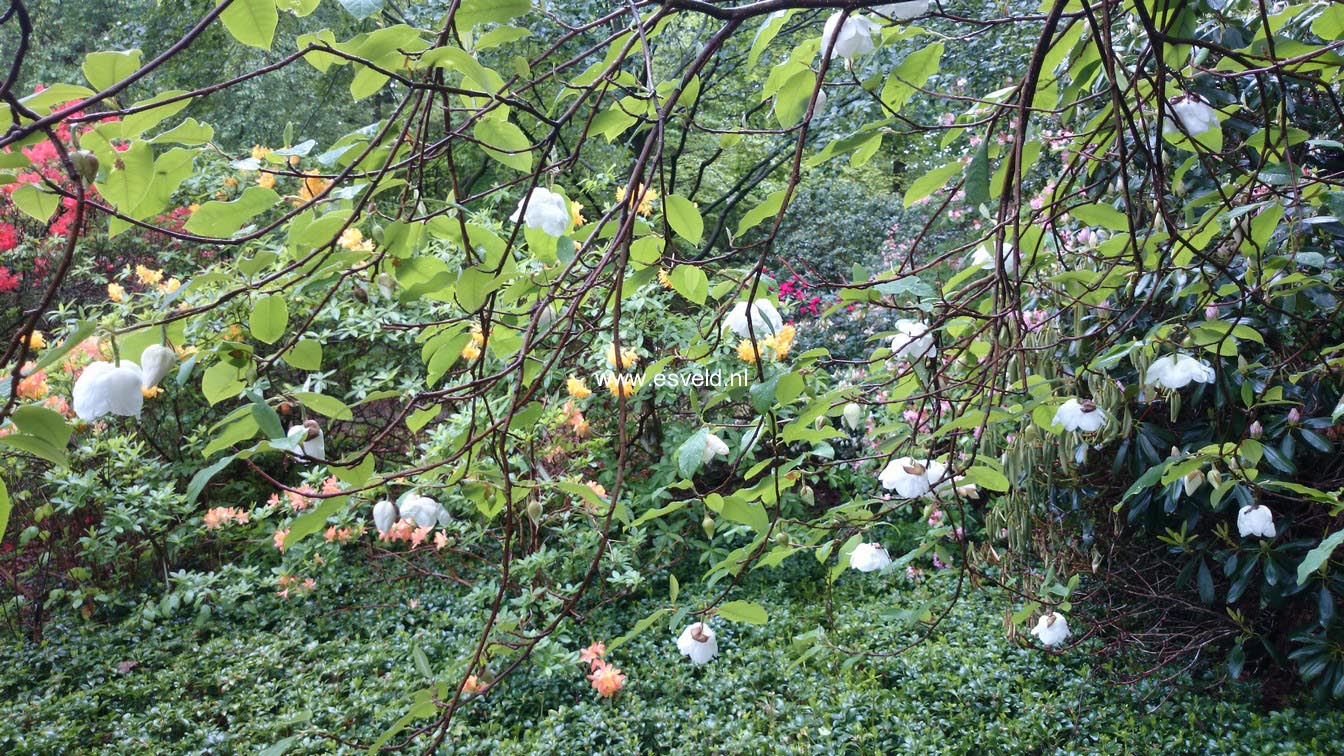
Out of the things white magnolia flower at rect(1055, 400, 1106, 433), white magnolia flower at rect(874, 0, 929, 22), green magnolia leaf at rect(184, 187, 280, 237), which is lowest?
white magnolia flower at rect(1055, 400, 1106, 433)

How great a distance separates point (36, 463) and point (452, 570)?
1.39 metres

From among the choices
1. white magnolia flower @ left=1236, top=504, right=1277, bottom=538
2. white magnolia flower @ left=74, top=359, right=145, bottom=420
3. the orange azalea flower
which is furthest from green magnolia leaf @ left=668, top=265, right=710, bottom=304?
the orange azalea flower

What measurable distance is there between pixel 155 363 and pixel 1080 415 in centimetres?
103

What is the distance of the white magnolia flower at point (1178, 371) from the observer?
Result: 3.35 ft

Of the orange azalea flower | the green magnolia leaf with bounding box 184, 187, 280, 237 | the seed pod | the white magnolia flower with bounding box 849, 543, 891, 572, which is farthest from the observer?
the orange azalea flower

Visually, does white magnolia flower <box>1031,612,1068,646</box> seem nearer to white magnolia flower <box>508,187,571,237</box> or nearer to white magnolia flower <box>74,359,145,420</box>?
white magnolia flower <box>508,187,571,237</box>

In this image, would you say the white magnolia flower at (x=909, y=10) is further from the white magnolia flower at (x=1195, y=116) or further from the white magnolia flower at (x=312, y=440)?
the white magnolia flower at (x=312, y=440)

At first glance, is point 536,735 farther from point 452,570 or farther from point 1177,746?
point 1177,746

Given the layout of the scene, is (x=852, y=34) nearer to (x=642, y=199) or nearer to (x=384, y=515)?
(x=642, y=199)

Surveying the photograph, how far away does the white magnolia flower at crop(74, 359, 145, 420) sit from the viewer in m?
0.60

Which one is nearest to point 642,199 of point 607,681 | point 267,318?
point 267,318

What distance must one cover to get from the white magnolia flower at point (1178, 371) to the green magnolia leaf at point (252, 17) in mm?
1040

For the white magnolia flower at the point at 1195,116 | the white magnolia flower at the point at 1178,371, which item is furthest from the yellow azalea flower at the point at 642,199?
the white magnolia flower at the point at 1178,371

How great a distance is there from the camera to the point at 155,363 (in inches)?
23.7
